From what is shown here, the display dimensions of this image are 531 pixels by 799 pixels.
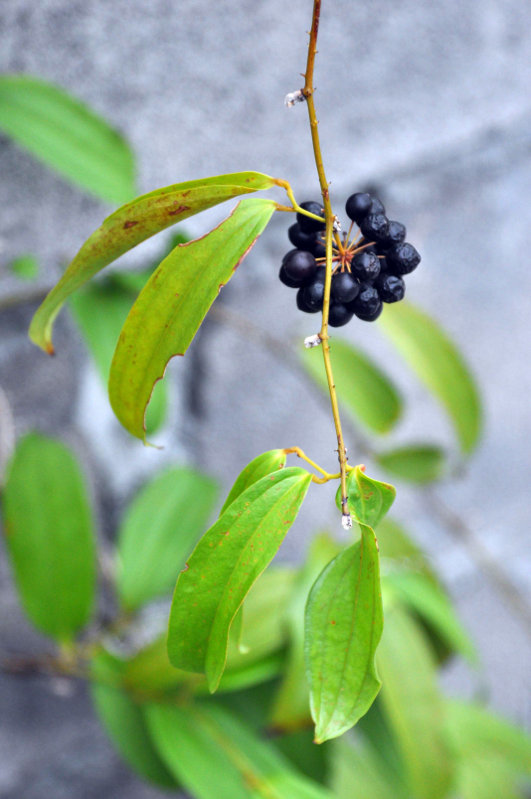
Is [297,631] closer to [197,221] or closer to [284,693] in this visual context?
[284,693]

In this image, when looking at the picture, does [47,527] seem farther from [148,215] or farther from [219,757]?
[148,215]

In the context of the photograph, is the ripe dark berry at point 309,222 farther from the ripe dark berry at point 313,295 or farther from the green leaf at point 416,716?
the green leaf at point 416,716

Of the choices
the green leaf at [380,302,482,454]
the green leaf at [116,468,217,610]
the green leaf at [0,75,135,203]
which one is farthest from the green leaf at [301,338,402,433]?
the green leaf at [0,75,135,203]

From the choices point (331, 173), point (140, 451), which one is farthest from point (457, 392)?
point (140, 451)

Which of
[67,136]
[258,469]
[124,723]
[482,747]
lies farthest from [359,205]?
[482,747]

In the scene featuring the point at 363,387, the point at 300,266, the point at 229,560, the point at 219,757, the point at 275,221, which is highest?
the point at 275,221

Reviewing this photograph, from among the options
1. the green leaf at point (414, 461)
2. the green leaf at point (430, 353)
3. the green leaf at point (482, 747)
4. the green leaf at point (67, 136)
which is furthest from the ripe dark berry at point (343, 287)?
the green leaf at point (482, 747)
